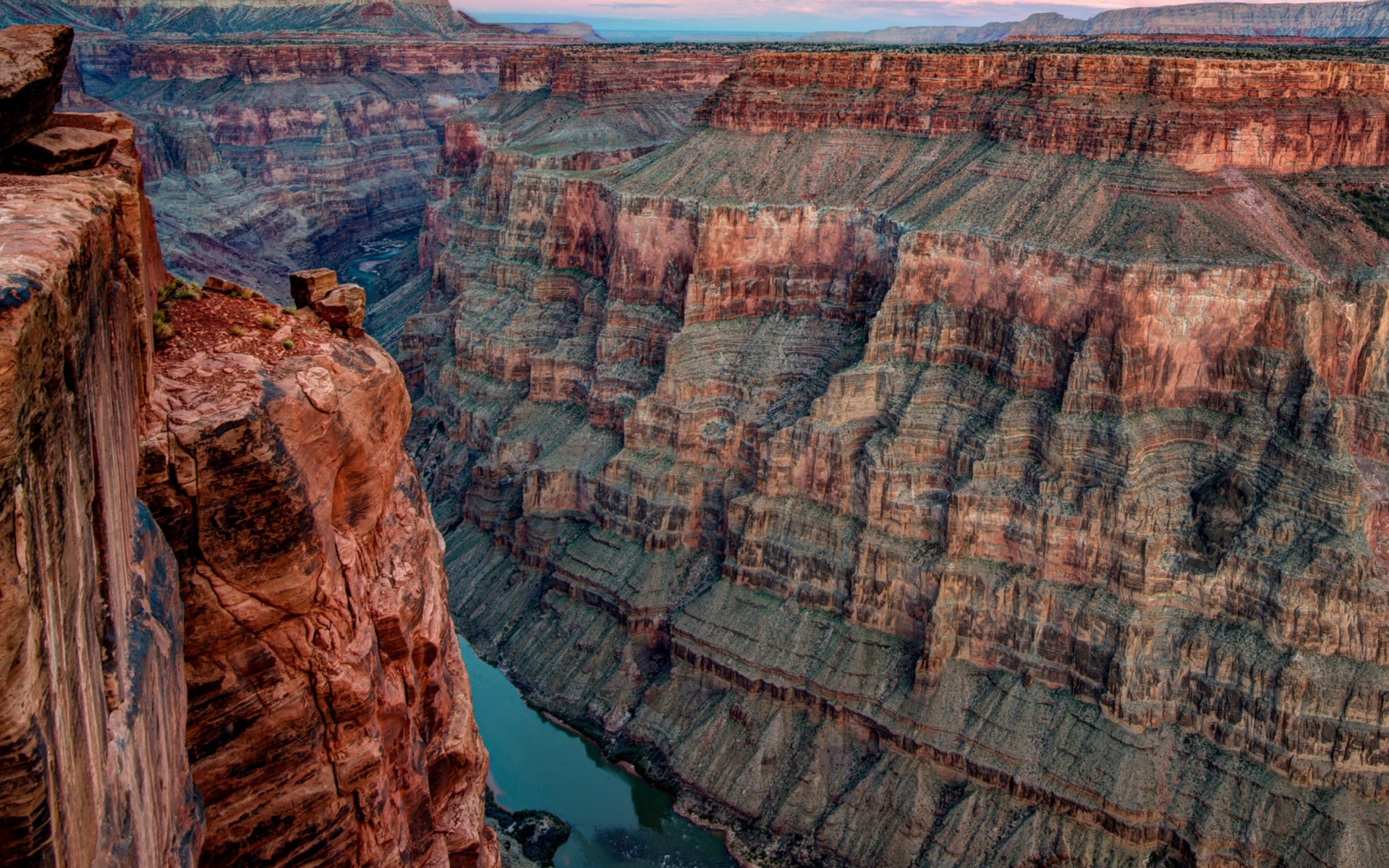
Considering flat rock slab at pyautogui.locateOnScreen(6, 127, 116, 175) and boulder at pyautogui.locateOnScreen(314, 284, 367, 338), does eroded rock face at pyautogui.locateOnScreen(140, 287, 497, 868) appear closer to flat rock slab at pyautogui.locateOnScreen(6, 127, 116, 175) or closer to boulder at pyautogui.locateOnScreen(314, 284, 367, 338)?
boulder at pyautogui.locateOnScreen(314, 284, 367, 338)

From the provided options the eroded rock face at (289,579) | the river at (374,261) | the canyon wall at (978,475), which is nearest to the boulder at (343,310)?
the eroded rock face at (289,579)

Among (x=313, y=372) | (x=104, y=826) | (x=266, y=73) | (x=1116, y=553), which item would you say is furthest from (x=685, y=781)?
(x=266, y=73)

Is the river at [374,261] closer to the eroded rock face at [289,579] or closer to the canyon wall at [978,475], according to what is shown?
the canyon wall at [978,475]

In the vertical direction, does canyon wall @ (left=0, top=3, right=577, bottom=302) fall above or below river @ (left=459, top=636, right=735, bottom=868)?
above

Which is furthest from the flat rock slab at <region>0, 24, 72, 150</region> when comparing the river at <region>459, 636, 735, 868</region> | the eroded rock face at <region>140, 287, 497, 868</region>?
the river at <region>459, 636, 735, 868</region>

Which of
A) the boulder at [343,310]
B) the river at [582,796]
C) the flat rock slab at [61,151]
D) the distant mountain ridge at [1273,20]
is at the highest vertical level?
the distant mountain ridge at [1273,20]

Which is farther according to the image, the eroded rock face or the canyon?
the eroded rock face

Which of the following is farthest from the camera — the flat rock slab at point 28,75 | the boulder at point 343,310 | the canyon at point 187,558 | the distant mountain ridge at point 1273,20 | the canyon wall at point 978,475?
the distant mountain ridge at point 1273,20

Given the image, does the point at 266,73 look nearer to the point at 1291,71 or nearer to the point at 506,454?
the point at 506,454
